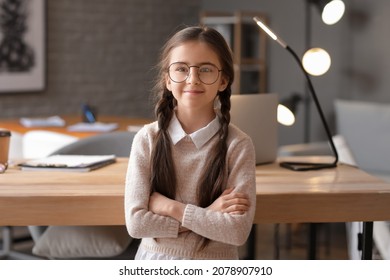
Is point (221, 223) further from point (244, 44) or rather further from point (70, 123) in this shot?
point (244, 44)

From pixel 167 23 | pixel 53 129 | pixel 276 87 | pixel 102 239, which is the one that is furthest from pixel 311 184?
pixel 167 23

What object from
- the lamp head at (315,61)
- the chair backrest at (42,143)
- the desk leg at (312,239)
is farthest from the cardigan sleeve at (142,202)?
the chair backrest at (42,143)

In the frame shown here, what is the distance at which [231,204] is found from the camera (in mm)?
1668

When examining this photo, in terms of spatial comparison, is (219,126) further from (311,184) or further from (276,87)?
(276,87)

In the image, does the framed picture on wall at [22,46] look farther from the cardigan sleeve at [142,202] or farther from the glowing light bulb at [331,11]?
the cardigan sleeve at [142,202]

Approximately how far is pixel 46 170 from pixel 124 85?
3.72 m

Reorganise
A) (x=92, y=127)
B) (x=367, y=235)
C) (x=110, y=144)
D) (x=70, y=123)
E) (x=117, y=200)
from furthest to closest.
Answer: (x=70, y=123) → (x=92, y=127) → (x=110, y=144) → (x=367, y=235) → (x=117, y=200)

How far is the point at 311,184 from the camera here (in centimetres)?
204

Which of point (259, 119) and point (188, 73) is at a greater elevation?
point (188, 73)

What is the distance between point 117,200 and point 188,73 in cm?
40

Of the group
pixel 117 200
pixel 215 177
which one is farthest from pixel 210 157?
pixel 117 200

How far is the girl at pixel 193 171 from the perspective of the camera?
1.67m

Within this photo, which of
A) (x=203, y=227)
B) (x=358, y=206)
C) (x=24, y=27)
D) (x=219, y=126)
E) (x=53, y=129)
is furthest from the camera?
(x=24, y=27)

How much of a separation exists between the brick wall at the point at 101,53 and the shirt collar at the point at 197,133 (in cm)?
338
